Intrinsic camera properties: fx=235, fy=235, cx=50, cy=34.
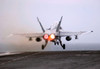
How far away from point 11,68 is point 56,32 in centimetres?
2132

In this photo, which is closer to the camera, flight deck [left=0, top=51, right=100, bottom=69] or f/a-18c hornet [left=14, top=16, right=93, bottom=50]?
flight deck [left=0, top=51, right=100, bottom=69]

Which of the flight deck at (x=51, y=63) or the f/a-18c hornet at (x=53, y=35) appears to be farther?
the f/a-18c hornet at (x=53, y=35)

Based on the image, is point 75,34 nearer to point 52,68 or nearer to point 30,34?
point 30,34

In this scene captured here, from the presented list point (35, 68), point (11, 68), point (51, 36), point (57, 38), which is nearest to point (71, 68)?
point (35, 68)

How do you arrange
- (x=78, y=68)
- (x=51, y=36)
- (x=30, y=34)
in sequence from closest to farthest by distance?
(x=78, y=68) → (x=51, y=36) → (x=30, y=34)

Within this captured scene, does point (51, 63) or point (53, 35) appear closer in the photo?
point (51, 63)

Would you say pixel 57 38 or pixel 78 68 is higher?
pixel 78 68

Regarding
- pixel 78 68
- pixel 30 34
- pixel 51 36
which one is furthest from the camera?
pixel 30 34

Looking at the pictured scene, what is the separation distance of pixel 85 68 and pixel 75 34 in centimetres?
2652

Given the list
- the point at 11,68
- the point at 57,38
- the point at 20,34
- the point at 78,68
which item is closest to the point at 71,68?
the point at 78,68

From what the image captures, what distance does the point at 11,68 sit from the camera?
73.5 feet

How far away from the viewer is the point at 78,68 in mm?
21719

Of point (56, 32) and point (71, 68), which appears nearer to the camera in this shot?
point (71, 68)

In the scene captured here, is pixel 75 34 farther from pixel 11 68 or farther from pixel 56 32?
pixel 11 68
